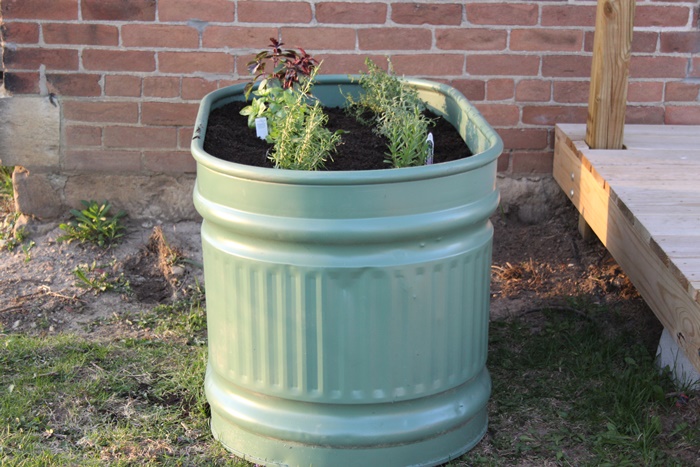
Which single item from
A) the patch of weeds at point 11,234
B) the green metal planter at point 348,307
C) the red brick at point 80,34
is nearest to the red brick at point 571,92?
the green metal planter at point 348,307

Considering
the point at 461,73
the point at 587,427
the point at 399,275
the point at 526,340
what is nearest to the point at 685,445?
the point at 587,427

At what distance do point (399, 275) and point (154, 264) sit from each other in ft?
6.17

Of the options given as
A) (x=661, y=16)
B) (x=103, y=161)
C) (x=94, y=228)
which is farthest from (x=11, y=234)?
(x=661, y=16)

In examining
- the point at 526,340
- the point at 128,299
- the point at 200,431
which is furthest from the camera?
the point at 128,299

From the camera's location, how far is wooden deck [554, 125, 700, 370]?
277 cm

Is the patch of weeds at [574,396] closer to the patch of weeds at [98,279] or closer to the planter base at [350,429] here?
the planter base at [350,429]

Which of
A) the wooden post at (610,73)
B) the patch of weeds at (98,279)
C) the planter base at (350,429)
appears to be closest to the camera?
the planter base at (350,429)

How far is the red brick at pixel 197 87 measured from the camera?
4.12 m

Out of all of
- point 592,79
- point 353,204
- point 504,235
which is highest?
point 592,79

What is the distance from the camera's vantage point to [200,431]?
10.0 feet

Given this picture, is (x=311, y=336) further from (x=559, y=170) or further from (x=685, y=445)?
(x=559, y=170)

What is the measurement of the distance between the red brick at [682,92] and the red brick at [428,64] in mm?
914

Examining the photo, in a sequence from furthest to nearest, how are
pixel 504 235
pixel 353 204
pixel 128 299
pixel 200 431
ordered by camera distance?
pixel 504 235
pixel 128 299
pixel 200 431
pixel 353 204

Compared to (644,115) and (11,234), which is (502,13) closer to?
(644,115)
